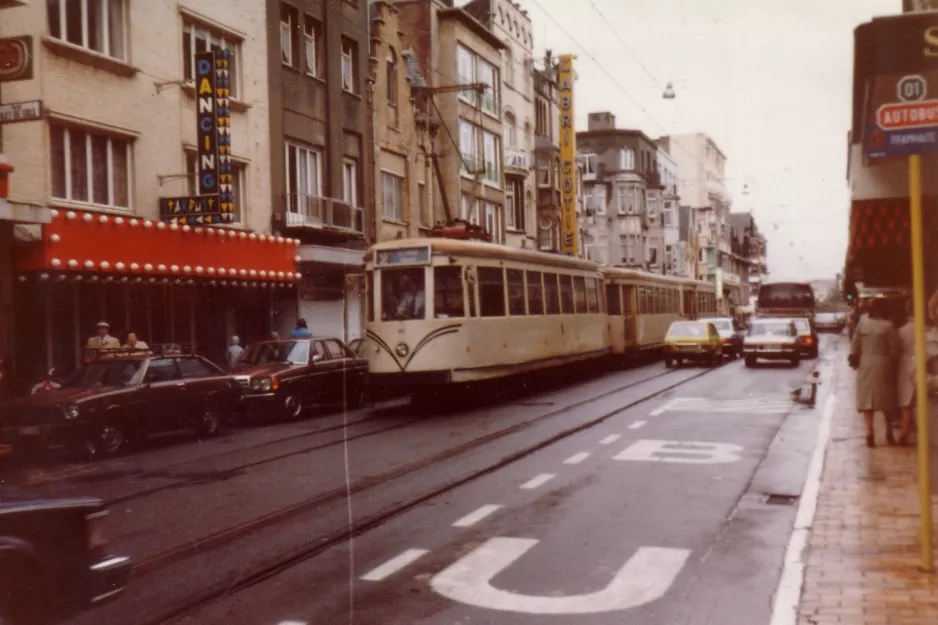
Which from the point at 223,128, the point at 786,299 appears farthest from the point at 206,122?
the point at 786,299

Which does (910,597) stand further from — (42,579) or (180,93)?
(180,93)

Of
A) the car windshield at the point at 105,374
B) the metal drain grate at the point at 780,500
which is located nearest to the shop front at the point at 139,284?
the car windshield at the point at 105,374

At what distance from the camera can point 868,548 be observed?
291 inches

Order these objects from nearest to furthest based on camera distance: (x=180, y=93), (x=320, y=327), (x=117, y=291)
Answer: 1. (x=117, y=291)
2. (x=180, y=93)
3. (x=320, y=327)

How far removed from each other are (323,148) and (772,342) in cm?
1476

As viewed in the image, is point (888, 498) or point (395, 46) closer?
point (888, 498)

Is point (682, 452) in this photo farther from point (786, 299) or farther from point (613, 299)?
point (786, 299)

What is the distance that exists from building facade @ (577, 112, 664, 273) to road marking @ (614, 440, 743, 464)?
2470 inches

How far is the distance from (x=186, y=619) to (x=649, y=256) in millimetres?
76740

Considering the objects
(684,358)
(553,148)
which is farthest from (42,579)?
(553,148)

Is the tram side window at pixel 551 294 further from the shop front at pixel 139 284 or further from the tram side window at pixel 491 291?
the shop front at pixel 139 284

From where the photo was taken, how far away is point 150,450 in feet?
49.1

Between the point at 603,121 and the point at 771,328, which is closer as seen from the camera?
the point at 771,328

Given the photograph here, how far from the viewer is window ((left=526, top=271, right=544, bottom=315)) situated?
73.7 ft
